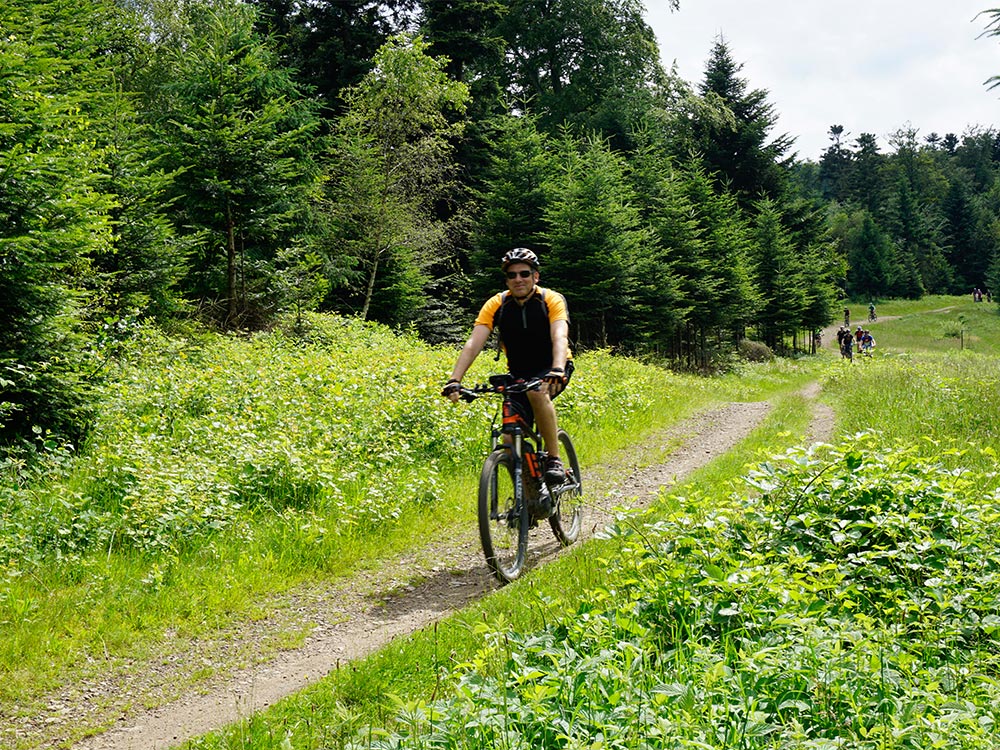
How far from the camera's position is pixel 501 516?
19.1 feet

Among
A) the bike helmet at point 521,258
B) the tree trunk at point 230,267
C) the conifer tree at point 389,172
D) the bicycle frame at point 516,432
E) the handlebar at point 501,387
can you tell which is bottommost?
the bicycle frame at point 516,432

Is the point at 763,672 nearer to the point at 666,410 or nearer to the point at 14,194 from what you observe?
the point at 14,194

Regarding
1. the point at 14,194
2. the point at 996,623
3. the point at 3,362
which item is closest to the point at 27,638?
the point at 3,362

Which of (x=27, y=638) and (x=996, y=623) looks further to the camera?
(x=27, y=638)

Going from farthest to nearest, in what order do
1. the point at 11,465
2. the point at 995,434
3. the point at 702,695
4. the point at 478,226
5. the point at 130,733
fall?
the point at 478,226 → the point at 995,434 → the point at 11,465 → the point at 130,733 → the point at 702,695

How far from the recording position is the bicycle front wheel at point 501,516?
5566mm

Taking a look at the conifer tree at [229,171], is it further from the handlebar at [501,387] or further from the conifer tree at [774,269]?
the conifer tree at [774,269]

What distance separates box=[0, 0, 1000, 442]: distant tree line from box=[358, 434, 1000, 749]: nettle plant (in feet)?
20.5

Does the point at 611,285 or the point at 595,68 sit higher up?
the point at 595,68

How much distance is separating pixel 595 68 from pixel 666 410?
28591 mm

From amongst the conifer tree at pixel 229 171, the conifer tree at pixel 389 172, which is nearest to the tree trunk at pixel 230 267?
the conifer tree at pixel 229 171

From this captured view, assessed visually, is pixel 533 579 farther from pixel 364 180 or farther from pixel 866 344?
pixel 866 344

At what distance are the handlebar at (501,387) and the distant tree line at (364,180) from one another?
469 centimetres

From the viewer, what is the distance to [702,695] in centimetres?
288
